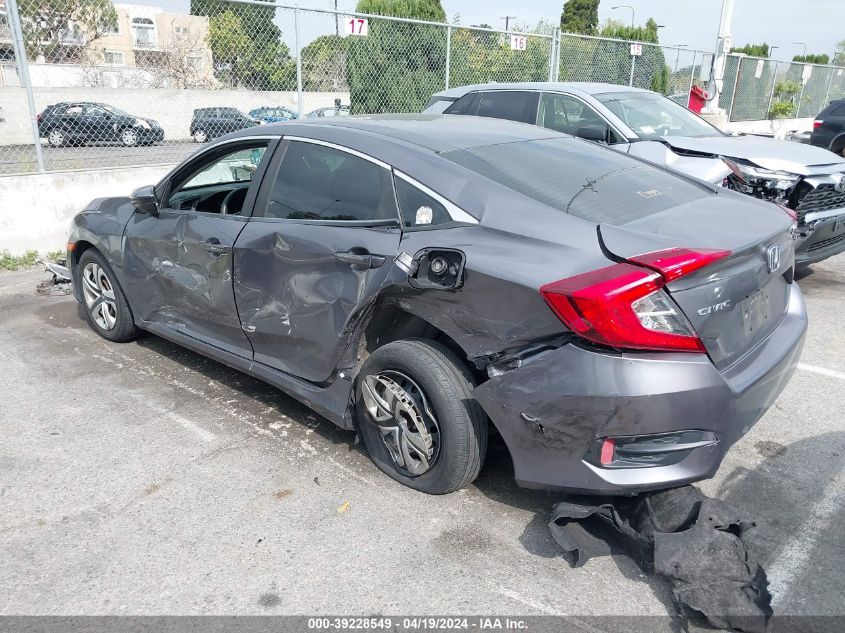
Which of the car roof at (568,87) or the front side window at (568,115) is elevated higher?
the car roof at (568,87)

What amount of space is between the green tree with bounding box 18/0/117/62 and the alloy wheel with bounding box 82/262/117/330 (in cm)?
389

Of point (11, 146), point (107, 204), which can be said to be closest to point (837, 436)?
point (107, 204)

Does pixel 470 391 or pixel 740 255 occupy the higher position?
pixel 740 255

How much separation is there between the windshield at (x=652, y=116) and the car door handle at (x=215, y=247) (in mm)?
4732

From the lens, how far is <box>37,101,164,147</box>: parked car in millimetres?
8180

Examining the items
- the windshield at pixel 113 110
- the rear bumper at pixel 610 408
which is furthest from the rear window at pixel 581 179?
the windshield at pixel 113 110

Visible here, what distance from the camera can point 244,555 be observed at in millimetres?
2803

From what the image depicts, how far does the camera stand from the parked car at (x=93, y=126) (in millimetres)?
8180

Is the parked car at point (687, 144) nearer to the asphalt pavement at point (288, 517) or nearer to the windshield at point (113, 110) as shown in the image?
the asphalt pavement at point (288, 517)

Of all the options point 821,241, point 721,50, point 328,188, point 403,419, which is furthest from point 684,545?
point 721,50

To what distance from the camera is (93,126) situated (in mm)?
8594

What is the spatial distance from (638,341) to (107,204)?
405cm

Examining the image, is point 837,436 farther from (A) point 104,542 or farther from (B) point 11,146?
(B) point 11,146

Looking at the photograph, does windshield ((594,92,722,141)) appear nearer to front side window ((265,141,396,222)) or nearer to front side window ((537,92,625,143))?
front side window ((537,92,625,143))
